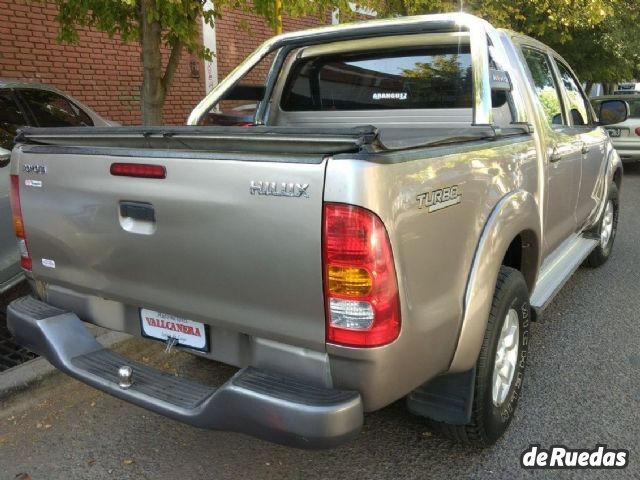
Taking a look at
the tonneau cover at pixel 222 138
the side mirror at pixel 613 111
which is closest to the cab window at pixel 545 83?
the side mirror at pixel 613 111

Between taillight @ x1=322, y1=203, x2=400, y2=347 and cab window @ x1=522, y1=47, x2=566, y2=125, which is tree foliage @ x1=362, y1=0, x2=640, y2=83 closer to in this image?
cab window @ x1=522, y1=47, x2=566, y2=125

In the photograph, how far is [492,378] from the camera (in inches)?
104

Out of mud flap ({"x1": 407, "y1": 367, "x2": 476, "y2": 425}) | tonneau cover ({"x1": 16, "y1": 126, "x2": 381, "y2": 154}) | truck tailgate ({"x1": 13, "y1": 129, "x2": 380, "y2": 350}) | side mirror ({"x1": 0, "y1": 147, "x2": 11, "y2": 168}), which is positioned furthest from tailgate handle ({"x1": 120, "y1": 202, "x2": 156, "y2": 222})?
side mirror ({"x1": 0, "y1": 147, "x2": 11, "y2": 168})

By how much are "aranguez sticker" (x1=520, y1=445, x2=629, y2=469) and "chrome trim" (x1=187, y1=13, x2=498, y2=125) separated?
1.66 metres

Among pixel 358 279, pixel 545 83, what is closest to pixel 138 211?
pixel 358 279

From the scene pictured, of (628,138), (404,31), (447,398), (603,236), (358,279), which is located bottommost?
(603,236)

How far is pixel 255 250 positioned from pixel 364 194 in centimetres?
46

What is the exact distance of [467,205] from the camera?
2357 millimetres

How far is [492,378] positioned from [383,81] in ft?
6.91

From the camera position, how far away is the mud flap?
251cm

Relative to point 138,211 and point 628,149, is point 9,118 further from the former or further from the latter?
point 628,149

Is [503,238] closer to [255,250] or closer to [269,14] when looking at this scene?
[255,250]

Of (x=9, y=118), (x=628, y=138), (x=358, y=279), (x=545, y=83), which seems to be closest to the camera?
(x=358, y=279)

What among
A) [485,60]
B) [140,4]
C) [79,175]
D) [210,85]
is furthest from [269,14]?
[210,85]
